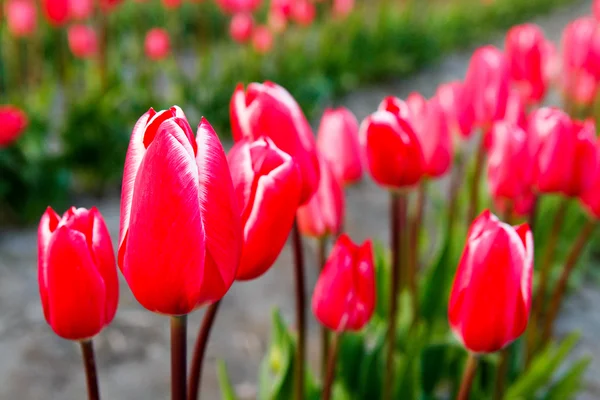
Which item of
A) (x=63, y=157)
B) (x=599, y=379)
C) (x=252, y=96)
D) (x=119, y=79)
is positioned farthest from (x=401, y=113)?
(x=119, y=79)

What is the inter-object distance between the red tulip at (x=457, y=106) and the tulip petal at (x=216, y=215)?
1.02 m

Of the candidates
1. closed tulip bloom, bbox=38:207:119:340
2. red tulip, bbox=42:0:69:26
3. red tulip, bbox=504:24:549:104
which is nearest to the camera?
closed tulip bloom, bbox=38:207:119:340

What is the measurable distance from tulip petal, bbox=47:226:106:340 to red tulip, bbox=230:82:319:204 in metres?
0.24

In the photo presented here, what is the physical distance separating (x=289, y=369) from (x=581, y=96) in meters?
1.59

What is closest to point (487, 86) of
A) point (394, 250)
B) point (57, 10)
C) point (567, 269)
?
point (567, 269)

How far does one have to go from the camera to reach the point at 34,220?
297 cm

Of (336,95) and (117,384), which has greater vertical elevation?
(336,95)

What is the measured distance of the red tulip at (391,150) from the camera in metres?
0.97

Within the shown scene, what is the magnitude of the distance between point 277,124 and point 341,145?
1.51ft

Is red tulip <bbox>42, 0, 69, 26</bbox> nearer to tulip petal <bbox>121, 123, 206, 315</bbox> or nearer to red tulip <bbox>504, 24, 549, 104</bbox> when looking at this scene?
red tulip <bbox>504, 24, 549, 104</bbox>

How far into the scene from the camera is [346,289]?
0.94m

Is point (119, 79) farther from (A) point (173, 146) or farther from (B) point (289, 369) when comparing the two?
(A) point (173, 146)

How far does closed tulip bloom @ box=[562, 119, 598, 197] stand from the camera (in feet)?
3.73

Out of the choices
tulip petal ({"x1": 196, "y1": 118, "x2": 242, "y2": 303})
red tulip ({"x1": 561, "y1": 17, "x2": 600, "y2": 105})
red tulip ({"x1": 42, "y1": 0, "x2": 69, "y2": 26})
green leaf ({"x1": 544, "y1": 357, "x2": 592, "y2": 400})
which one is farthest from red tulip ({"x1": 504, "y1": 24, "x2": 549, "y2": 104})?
red tulip ({"x1": 42, "y1": 0, "x2": 69, "y2": 26})
